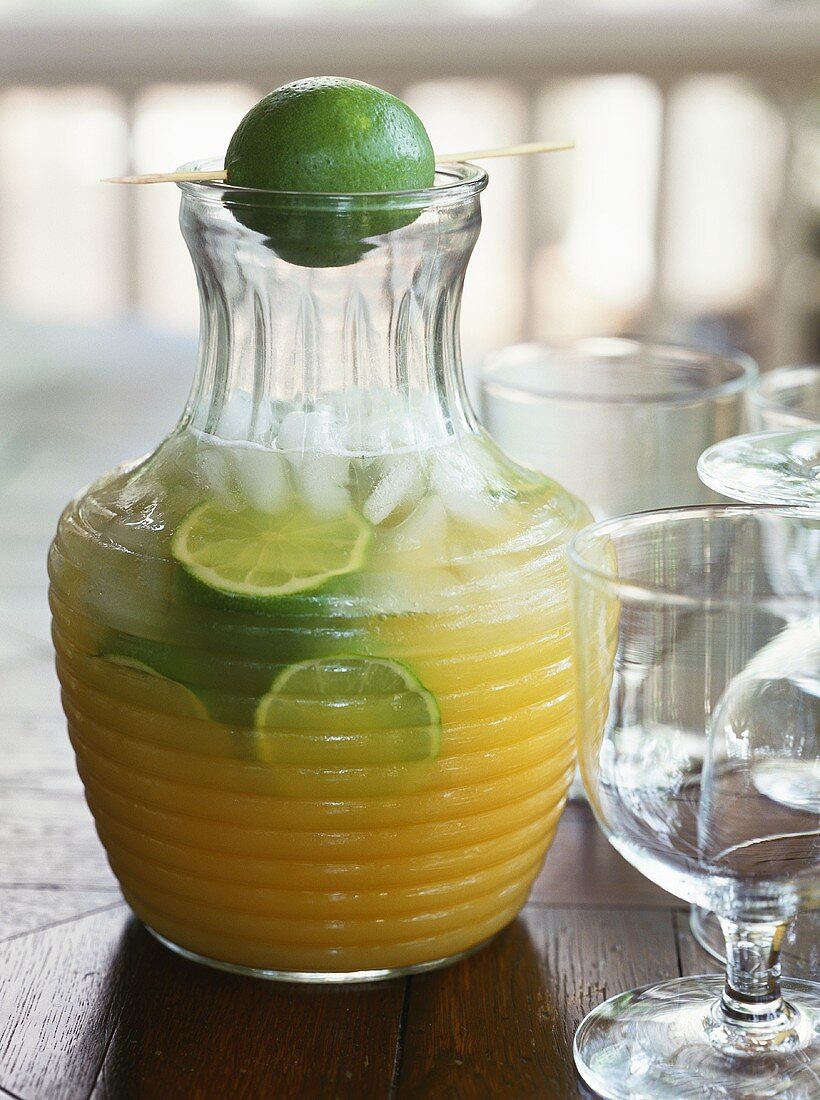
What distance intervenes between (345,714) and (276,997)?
0.09 metres

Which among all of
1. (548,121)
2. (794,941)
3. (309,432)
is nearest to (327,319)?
(309,432)

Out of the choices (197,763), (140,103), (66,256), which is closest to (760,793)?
(197,763)

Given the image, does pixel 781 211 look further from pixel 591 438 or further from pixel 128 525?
pixel 128 525

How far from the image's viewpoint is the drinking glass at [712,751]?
0.37 meters

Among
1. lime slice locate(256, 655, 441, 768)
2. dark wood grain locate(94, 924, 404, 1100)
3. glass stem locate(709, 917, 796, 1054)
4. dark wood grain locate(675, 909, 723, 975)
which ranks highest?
lime slice locate(256, 655, 441, 768)

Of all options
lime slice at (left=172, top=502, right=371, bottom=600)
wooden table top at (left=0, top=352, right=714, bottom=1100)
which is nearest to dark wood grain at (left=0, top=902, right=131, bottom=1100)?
wooden table top at (left=0, top=352, right=714, bottom=1100)

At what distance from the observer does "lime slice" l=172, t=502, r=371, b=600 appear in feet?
1.38

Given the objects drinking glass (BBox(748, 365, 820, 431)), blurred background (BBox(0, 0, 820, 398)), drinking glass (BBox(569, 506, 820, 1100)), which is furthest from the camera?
blurred background (BBox(0, 0, 820, 398))

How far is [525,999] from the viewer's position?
443mm

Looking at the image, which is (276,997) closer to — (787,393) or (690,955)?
(690,955)

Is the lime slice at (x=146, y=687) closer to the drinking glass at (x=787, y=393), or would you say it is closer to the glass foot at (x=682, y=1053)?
the glass foot at (x=682, y=1053)

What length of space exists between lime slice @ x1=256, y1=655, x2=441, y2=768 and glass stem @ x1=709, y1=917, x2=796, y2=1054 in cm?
10

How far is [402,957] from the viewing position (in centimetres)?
46

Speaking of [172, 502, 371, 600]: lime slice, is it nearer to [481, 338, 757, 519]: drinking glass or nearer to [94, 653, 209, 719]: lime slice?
[94, 653, 209, 719]: lime slice
